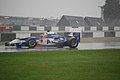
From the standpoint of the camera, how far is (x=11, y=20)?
34562 millimetres

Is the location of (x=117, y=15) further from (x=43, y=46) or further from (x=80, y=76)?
(x=80, y=76)

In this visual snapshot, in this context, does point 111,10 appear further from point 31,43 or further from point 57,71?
point 57,71

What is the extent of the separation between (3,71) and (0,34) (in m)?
14.4

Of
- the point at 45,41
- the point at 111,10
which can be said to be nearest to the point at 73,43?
the point at 45,41

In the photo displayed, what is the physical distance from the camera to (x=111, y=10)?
4659cm

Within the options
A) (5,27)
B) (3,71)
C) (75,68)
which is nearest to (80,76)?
(75,68)

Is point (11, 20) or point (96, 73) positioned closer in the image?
point (96, 73)

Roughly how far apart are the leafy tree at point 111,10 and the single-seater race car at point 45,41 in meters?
26.4

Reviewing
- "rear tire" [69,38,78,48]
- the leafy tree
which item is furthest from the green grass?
the leafy tree

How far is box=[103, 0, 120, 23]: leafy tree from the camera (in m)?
43.2

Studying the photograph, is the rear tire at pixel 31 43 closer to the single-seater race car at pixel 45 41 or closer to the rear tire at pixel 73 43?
the single-seater race car at pixel 45 41

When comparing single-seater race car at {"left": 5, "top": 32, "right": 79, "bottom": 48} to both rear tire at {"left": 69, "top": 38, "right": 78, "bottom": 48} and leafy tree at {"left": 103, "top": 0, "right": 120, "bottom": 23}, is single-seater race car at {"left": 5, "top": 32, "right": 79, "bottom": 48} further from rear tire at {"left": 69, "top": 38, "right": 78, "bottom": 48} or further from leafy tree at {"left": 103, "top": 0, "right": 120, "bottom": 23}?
leafy tree at {"left": 103, "top": 0, "right": 120, "bottom": 23}

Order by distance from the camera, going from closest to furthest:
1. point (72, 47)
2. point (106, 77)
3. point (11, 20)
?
point (106, 77) < point (72, 47) < point (11, 20)

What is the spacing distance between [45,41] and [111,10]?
31588 millimetres
